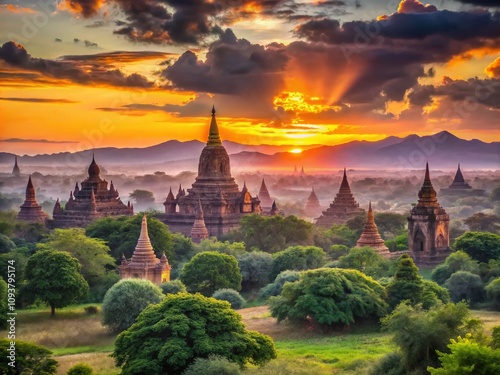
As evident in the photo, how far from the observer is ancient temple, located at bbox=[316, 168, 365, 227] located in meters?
76.2

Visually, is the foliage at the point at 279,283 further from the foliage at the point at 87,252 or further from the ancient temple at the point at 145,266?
the foliage at the point at 87,252

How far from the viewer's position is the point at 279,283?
4459 centimetres

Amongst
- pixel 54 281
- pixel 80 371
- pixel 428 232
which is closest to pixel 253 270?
pixel 54 281

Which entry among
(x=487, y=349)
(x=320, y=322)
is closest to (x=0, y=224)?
(x=320, y=322)

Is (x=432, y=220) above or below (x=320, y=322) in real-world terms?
above

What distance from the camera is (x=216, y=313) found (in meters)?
28.3

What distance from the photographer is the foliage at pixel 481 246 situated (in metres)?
51.6

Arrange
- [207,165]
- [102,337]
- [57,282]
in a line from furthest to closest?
[207,165], [57,282], [102,337]

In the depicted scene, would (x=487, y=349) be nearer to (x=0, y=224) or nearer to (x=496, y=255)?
(x=496, y=255)

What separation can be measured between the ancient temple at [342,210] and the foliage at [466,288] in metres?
30.9

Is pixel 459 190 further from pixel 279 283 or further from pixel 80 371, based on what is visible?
pixel 80 371

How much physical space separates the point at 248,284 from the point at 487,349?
28.1 m

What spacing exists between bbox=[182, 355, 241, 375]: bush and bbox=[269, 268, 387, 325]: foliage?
12.0 meters

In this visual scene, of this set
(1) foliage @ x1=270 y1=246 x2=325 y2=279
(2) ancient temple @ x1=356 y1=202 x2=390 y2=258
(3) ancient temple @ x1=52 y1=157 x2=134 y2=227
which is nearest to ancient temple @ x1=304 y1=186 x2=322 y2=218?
→ (3) ancient temple @ x1=52 y1=157 x2=134 y2=227
